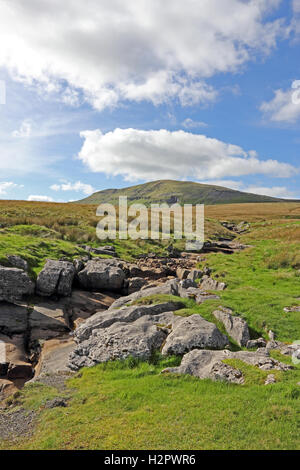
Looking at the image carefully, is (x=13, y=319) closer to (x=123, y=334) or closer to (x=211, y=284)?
(x=123, y=334)

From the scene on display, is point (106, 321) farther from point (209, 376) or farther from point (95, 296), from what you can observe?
point (95, 296)

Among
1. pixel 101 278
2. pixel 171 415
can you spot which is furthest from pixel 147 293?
pixel 171 415

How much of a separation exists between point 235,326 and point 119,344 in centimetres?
646

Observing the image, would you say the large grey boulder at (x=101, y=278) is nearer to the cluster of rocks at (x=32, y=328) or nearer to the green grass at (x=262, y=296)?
the cluster of rocks at (x=32, y=328)

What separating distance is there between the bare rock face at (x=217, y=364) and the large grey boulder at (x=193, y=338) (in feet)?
2.52

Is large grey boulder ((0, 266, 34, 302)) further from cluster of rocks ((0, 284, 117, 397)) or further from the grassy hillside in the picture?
the grassy hillside

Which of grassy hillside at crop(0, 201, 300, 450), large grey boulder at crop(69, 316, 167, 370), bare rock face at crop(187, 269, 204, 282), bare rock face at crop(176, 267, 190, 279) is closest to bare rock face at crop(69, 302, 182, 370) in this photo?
large grey boulder at crop(69, 316, 167, 370)

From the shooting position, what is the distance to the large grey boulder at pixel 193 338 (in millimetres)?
13750

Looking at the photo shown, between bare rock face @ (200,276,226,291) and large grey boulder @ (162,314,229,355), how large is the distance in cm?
1169

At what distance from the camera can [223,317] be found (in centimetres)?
1681

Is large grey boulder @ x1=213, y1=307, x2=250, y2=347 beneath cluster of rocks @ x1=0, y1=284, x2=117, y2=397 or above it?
above

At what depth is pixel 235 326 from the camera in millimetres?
15875

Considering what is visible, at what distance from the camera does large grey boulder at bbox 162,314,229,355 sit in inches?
541
